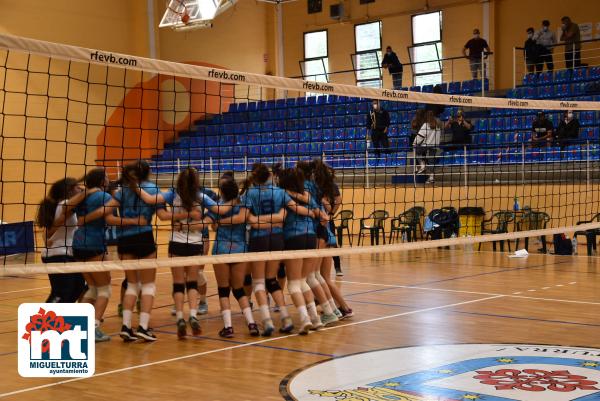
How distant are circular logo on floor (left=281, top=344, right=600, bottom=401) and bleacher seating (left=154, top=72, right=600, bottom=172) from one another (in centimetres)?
953

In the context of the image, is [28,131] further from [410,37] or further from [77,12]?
[410,37]

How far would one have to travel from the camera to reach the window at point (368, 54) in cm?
2628

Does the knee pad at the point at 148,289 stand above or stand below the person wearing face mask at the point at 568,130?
below

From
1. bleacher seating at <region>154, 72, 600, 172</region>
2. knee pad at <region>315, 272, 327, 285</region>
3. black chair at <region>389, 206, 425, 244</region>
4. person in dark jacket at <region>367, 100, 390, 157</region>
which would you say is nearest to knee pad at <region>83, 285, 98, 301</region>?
knee pad at <region>315, 272, 327, 285</region>

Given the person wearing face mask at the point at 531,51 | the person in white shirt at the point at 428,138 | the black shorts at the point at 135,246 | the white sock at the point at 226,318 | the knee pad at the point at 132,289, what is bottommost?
the white sock at the point at 226,318

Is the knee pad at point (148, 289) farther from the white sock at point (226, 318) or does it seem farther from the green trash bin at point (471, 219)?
the green trash bin at point (471, 219)

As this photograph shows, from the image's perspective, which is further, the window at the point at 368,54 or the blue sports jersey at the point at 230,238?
the window at the point at 368,54

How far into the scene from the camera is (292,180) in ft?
26.2

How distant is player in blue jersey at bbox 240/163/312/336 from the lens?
7.80 m

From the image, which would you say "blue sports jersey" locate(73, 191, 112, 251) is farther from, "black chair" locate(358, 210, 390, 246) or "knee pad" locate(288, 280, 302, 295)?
"black chair" locate(358, 210, 390, 246)

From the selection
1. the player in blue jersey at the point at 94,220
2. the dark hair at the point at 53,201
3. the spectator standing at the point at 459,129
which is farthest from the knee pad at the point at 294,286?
the spectator standing at the point at 459,129

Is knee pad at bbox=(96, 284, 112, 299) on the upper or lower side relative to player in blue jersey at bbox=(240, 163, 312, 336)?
lower

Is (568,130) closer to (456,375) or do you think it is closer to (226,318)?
(226,318)

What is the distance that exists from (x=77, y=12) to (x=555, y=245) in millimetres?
15382
